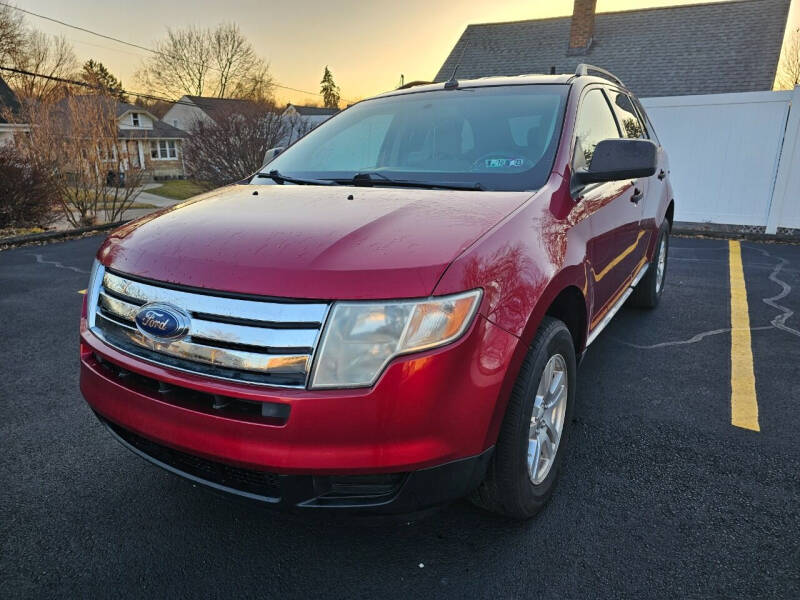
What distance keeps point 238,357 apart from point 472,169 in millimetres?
1511

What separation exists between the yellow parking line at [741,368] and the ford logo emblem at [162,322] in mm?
2840

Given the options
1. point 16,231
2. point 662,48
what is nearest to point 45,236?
point 16,231

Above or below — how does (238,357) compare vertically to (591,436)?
above

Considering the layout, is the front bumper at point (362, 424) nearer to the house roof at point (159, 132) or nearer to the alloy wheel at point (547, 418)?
the alloy wheel at point (547, 418)

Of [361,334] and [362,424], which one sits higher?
[361,334]

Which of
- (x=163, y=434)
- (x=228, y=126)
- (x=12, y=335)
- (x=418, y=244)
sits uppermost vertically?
(x=228, y=126)

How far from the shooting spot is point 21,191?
10.6 m

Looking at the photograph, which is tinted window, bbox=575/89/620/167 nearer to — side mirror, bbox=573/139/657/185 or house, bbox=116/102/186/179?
side mirror, bbox=573/139/657/185

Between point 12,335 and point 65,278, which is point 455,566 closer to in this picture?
point 12,335

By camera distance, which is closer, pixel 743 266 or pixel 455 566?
pixel 455 566

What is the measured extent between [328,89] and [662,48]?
79.7m

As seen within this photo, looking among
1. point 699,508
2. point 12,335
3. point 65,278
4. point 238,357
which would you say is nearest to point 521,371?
point 238,357

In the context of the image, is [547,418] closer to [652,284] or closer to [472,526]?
[472,526]

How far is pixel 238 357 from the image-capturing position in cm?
159
